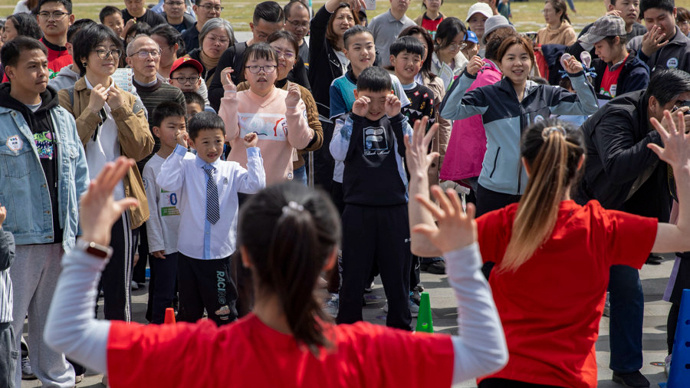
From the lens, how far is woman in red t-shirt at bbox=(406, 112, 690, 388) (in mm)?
2936

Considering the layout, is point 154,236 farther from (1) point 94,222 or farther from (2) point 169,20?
(2) point 169,20

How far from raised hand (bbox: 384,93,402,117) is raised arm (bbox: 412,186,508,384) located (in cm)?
349

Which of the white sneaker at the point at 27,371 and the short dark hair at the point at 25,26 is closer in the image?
the white sneaker at the point at 27,371

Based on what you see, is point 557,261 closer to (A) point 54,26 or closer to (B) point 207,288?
(B) point 207,288

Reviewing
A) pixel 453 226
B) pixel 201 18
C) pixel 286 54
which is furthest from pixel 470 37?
pixel 453 226

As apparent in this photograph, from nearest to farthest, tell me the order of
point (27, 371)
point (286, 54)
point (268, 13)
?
1. point (27, 371)
2. point (286, 54)
3. point (268, 13)

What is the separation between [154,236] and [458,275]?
3882mm

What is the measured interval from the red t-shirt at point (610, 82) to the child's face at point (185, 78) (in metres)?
3.86

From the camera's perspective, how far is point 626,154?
4.62m

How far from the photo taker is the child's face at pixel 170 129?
18.5ft

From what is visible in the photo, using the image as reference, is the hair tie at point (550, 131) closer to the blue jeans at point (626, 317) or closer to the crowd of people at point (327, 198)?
the crowd of people at point (327, 198)

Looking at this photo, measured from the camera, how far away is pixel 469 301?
6.65 ft

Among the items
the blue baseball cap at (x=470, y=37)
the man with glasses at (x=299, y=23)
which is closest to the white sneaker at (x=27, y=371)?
the man with glasses at (x=299, y=23)

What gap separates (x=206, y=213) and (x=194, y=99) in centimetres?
140
